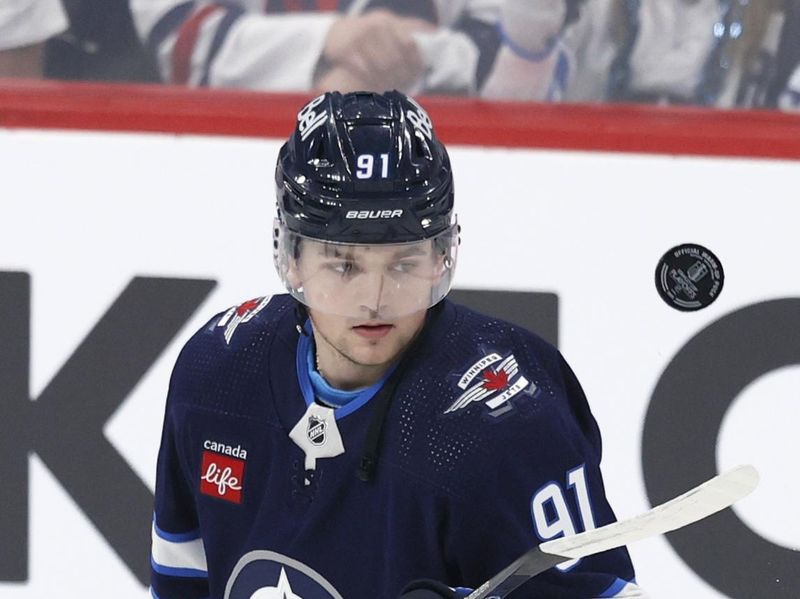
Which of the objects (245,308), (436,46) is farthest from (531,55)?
(245,308)

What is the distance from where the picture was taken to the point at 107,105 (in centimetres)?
246

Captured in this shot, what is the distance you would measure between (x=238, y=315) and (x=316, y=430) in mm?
221

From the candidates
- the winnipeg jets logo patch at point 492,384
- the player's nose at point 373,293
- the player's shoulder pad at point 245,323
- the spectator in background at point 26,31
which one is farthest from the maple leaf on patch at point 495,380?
the spectator in background at point 26,31

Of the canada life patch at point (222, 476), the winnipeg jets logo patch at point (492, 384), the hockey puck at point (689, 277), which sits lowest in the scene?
the hockey puck at point (689, 277)

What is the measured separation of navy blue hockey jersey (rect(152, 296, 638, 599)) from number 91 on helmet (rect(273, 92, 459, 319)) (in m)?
0.07

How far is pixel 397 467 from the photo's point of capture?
1412mm

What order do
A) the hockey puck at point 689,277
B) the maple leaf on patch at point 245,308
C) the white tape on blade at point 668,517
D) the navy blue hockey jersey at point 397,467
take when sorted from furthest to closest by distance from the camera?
the hockey puck at point 689,277 < the maple leaf on patch at point 245,308 < the navy blue hockey jersey at point 397,467 < the white tape on blade at point 668,517

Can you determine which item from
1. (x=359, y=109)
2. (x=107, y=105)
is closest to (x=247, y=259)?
(x=107, y=105)

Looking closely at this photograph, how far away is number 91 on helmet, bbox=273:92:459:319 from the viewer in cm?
141

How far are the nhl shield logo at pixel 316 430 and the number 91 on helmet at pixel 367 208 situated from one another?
10cm

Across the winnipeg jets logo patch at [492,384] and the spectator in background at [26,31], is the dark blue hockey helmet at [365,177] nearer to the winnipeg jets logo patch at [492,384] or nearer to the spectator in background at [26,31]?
the winnipeg jets logo patch at [492,384]

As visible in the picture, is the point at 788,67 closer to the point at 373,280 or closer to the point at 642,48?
the point at 642,48

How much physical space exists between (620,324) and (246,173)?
63 centimetres

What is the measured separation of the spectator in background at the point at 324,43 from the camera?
8.05 feet
